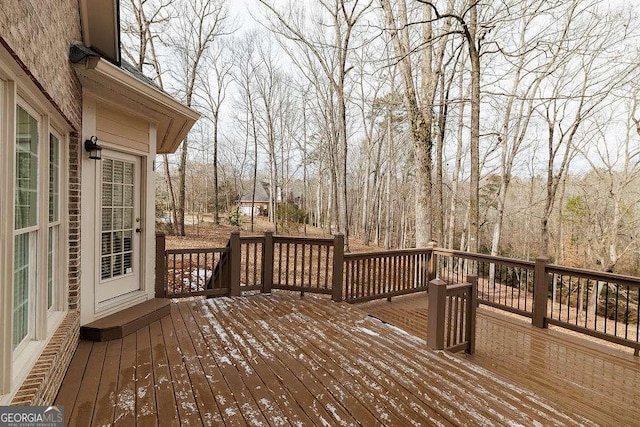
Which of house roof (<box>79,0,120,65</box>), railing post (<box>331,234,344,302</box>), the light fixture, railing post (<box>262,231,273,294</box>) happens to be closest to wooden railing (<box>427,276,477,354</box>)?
railing post (<box>331,234,344,302</box>)

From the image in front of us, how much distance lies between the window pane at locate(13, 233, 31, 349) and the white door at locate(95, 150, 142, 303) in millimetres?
1482

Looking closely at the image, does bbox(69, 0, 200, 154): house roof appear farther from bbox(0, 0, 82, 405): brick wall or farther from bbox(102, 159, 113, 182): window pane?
bbox(102, 159, 113, 182): window pane

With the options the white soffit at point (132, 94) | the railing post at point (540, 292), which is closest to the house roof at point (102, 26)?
the white soffit at point (132, 94)

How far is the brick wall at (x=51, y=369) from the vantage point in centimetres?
183

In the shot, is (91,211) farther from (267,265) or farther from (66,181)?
(267,265)

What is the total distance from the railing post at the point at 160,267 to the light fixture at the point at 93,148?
1.43 metres

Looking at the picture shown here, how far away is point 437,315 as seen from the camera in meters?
3.42

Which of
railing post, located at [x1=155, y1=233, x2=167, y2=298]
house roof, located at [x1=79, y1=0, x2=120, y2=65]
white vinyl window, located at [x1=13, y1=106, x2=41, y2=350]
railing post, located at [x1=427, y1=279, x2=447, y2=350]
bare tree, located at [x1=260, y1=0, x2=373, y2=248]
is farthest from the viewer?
bare tree, located at [x1=260, y1=0, x2=373, y2=248]

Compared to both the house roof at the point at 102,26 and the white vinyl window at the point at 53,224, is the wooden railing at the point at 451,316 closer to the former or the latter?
the white vinyl window at the point at 53,224

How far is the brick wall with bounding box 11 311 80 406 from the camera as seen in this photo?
183cm

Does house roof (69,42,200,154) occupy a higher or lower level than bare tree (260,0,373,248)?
lower

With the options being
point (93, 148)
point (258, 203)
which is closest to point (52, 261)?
point (93, 148)

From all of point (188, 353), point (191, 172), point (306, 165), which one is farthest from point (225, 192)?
point (188, 353)

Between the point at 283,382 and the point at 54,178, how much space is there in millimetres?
2515
